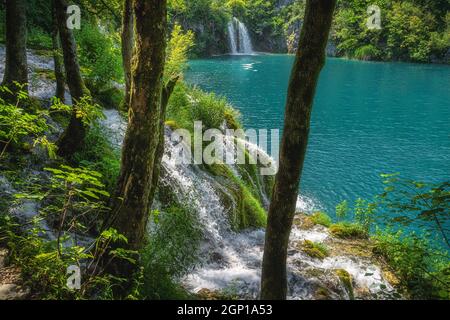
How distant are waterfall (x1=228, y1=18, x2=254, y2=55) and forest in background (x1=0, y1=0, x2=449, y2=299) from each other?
213ft

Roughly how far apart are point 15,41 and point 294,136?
19.2 feet

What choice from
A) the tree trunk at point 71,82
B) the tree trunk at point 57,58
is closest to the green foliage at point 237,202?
the tree trunk at point 71,82

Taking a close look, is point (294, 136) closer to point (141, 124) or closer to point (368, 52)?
point (141, 124)

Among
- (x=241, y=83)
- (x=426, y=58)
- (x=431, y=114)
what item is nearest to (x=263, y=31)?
(x=426, y=58)

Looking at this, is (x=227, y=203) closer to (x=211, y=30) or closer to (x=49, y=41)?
(x=49, y=41)

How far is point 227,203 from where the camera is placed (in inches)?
384

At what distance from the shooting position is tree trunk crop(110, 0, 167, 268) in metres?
4.32

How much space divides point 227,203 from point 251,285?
2744mm

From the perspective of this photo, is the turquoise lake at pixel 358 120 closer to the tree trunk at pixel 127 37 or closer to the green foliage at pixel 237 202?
the green foliage at pixel 237 202

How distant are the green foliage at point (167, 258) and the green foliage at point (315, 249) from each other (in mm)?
3503

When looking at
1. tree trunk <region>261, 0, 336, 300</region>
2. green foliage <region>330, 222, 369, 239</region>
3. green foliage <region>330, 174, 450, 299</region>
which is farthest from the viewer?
green foliage <region>330, 222, 369, 239</region>

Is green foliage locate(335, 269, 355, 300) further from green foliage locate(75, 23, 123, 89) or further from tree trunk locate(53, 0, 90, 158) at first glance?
green foliage locate(75, 23, 123, 89)

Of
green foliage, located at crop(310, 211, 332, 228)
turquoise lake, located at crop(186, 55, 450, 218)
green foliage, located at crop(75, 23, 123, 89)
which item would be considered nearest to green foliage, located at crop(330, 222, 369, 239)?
green foliage, located at crop(310, 211, 332, 228)

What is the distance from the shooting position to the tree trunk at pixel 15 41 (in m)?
6.72
